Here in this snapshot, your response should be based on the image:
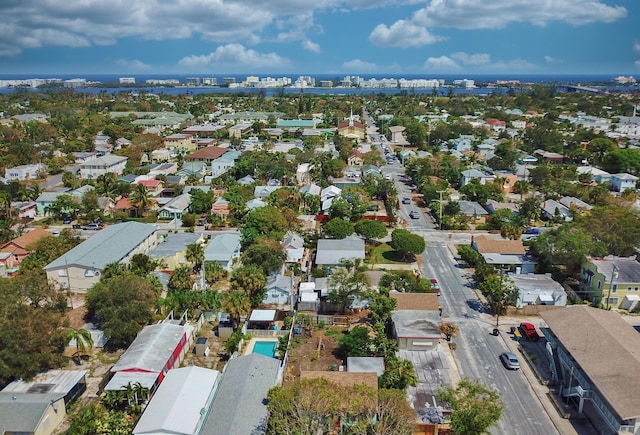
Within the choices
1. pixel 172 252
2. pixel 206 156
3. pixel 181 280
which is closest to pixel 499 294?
pixel 181 280

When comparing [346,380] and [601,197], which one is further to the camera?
[601,197]

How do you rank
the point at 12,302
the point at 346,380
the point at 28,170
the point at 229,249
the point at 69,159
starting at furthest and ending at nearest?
1. the point at 69,159
2. the point at 28,170
3. the point at 229,249
4. the point at 12,302
5. the point at 346,380

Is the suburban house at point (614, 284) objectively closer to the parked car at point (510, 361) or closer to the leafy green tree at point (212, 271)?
the parked car at point (510, 361)

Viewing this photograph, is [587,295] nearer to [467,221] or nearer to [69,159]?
[467,221]

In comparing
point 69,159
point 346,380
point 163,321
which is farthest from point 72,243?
point 69,159

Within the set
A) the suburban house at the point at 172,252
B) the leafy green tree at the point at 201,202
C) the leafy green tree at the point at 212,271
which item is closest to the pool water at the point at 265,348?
the leafy green tree at the point at 212,271

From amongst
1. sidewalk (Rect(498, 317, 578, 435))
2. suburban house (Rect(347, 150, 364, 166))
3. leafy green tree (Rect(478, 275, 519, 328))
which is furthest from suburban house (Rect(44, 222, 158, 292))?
suburban house (Rect(347, 150, 364, 166))

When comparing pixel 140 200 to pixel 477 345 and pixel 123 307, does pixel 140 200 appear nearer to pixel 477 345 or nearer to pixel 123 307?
pixel 123 307

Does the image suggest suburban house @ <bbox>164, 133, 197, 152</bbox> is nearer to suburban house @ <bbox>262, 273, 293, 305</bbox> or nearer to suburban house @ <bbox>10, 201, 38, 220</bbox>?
suburban house @ <bbox>10, 201, 38, 220</bbox>

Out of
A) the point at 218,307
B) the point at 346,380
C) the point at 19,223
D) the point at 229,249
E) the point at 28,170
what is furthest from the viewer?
the point at 28,170
